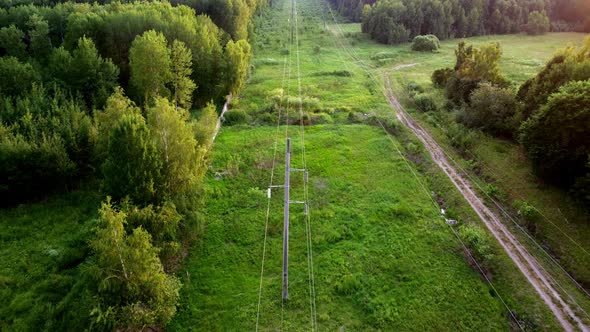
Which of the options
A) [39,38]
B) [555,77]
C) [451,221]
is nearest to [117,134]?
[451,221]

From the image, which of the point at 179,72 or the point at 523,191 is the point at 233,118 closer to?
the point at 179,72

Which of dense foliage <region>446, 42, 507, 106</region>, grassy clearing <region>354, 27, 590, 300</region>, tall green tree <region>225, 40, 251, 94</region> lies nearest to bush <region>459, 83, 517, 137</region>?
grassy clearing <region>354, 27, 590, 300</region>

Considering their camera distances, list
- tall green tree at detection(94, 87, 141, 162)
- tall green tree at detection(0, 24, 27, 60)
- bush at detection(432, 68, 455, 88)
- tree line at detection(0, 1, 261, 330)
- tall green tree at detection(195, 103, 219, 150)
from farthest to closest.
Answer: bush at detection(432, 68, 455, 88) → tall green tree at detection(0, 24, 27, 60) → tall green tree at detection(195, 103, 219, 150) → tall green tree at detection(94, 87, 141, 162) → tree line at detection(0, 1, 261, 330)

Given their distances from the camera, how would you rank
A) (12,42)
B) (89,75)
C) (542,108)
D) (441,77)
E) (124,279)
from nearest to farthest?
(124,279)
(542,108)
(89,75)
(12,42)
(441,77)

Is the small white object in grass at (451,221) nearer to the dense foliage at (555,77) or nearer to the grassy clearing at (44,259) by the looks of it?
the dense foliage at (555,77)

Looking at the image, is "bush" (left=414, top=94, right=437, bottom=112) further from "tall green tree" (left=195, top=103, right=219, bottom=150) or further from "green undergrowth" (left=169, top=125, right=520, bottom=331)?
"tall green tree" (left=195, top=103, right=219, bottom=150)

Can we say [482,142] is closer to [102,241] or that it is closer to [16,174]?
[102,241]
